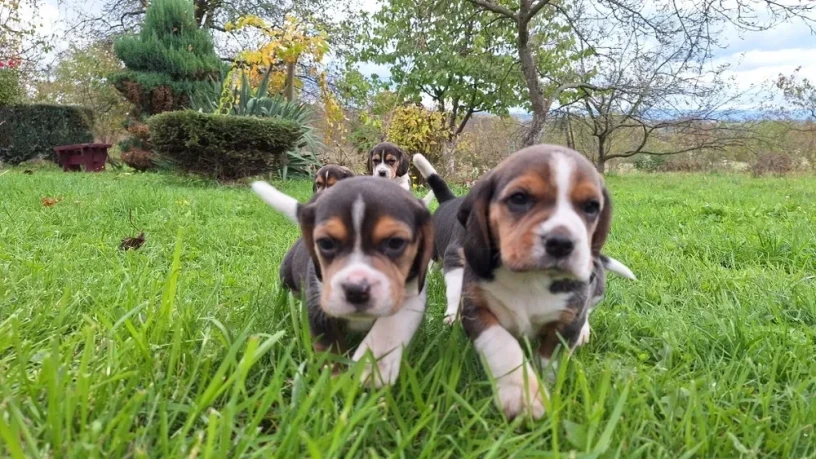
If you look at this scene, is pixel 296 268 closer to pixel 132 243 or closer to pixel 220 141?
pixel 132 243

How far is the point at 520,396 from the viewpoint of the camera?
203 cm

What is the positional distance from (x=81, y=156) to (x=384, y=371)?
16774 mm

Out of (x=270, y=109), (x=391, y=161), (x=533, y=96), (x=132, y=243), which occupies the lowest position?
(x=132, y=243)

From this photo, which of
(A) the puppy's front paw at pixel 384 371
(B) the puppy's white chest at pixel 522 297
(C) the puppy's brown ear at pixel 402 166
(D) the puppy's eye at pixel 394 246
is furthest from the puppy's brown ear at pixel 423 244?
(C) the puppy's brown ear at pixel 402 166

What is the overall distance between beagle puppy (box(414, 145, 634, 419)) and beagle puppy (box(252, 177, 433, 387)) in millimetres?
244

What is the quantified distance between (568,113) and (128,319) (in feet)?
55.9

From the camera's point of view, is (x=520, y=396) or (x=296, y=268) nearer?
(x=520, y=396)

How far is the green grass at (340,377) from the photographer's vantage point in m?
1.65

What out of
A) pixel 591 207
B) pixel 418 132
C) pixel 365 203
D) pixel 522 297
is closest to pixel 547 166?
pixel 591 207

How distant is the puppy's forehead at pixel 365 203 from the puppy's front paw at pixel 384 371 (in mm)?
495

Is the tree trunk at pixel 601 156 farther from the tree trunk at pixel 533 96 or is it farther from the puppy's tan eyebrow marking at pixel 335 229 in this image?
the puppy's tan eyebrow marking at pixel 335 229

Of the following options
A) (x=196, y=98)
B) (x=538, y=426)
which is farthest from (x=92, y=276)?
(x=196, y=98)

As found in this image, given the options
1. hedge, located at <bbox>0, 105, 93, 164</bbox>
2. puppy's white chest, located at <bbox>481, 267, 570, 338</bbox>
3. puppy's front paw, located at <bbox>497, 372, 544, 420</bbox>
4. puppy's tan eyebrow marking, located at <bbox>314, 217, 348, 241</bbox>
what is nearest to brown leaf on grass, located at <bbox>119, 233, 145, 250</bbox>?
puppy's tan eyebrow marking, located at <bbox>314, 217, 348, 241</bbox>

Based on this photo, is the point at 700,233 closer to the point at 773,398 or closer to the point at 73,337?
the point at 773,398
